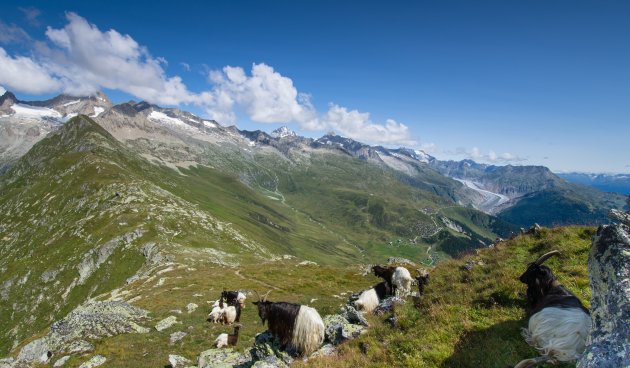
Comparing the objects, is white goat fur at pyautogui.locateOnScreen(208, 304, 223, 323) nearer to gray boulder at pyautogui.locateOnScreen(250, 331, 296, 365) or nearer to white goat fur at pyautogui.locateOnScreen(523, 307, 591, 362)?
gray boulder at pyautogui.locateOnScreen(250, 331, 296, 365)

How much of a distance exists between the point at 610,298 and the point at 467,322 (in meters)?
7.13

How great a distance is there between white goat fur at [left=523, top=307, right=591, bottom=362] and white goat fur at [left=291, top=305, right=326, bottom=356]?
32.0ft

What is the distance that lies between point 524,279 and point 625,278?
7.97 metres

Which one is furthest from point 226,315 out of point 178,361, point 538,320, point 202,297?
point 538,320

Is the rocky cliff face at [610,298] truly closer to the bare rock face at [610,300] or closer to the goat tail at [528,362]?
the bare rock face at [610,300]

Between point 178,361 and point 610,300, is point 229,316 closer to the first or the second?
point 178,361

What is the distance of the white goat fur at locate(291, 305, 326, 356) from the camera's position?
1794 centimetres

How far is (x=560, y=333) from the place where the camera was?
1048 cm

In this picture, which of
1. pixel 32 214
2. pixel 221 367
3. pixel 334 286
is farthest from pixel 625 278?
pixel 32 214

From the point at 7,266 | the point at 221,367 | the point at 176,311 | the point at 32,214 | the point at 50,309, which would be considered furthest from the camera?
the point at 32,214

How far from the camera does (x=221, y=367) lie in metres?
20.2

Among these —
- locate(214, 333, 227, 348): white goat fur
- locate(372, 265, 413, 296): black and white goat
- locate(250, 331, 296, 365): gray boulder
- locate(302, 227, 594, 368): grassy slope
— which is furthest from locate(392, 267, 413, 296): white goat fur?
locate(214, 333, 227, 348): white goat fur

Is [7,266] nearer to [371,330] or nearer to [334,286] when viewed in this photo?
[334,286]

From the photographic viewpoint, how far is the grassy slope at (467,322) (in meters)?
12.2
